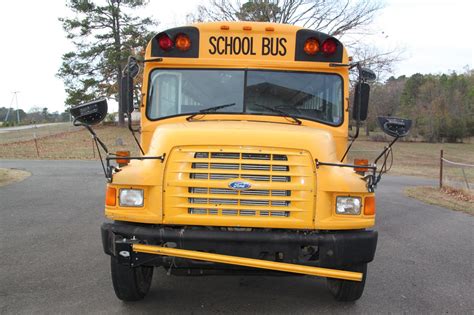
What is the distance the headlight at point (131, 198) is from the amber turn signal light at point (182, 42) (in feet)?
5.98

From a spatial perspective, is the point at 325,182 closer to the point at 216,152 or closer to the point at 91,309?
the point at 216,152

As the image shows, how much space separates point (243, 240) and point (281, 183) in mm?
537

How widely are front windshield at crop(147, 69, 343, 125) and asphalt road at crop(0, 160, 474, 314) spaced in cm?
180

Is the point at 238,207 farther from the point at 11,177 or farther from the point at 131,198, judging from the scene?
the point at 11,177

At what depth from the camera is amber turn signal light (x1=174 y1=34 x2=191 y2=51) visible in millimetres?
4648

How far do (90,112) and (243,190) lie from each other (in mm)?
1560

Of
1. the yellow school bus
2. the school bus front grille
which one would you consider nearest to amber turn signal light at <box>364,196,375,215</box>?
the yellow school bus

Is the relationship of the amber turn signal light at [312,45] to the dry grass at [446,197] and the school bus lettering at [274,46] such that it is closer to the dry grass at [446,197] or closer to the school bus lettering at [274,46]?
the school bus lettering at [274,46]

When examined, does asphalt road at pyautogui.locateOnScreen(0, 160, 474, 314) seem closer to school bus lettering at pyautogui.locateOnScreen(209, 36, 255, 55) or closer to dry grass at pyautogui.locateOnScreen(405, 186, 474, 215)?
dry grass at pyautogui.locateOnScreen(405, 186, 474, 215)

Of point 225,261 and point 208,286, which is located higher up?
point 225,261

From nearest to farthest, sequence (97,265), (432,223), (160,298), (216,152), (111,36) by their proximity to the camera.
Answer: (216,152) < (160,298) < (97,265) < (432,223) < (111,36)

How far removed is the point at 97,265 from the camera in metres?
5.20

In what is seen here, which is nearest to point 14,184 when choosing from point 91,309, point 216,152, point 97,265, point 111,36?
point 97,265

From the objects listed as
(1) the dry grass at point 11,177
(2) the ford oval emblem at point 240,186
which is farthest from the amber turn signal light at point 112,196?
(1) the dry grass at point 11,177
